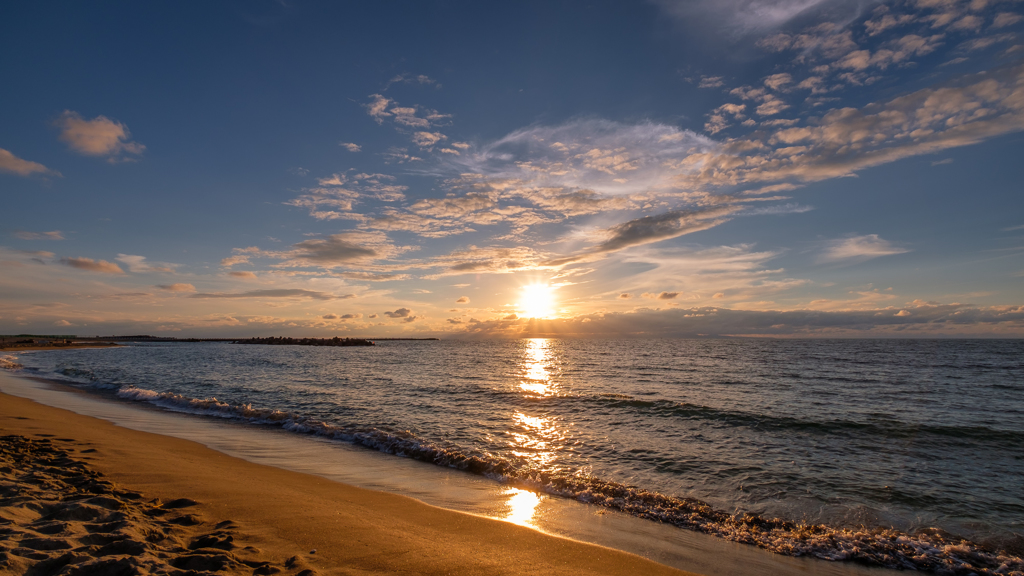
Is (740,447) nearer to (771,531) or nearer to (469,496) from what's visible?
(771,531)

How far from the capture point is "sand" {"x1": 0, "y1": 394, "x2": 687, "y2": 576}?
5.11 meters

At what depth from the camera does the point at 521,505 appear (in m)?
9.23

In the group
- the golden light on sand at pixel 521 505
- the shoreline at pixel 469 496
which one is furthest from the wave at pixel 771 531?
the golden light on sand at pixel 521 505

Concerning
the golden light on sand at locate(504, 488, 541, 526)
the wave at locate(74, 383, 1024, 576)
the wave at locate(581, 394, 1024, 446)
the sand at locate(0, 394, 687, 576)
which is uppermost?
the sand at locate(0, 394, 687, 576)

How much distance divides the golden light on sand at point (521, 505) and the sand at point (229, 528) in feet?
1.69

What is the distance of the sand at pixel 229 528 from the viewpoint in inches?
201

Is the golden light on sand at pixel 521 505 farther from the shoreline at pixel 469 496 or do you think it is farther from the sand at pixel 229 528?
the sand at pixel 229 528

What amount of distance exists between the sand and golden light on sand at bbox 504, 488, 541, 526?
1.69 ft

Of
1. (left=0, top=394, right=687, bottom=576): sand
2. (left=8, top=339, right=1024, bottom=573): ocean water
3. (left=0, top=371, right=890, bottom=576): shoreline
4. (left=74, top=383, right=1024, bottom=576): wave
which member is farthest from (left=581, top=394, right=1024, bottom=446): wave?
(left=0, top=394, right=687, bottom=576): sand

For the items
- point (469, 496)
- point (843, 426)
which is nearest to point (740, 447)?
point (843, 426)

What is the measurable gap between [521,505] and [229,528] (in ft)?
18.1

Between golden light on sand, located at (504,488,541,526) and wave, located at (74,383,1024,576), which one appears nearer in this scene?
wave, located at (74,383,1024,576)

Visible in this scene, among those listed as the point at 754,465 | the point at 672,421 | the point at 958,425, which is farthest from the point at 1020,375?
the point at 754,465

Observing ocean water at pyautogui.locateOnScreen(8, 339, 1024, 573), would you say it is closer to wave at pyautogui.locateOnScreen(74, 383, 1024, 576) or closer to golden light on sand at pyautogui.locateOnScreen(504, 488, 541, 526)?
wave at pyautogui.locateOnScreen(74, 383, 1024, 576)
